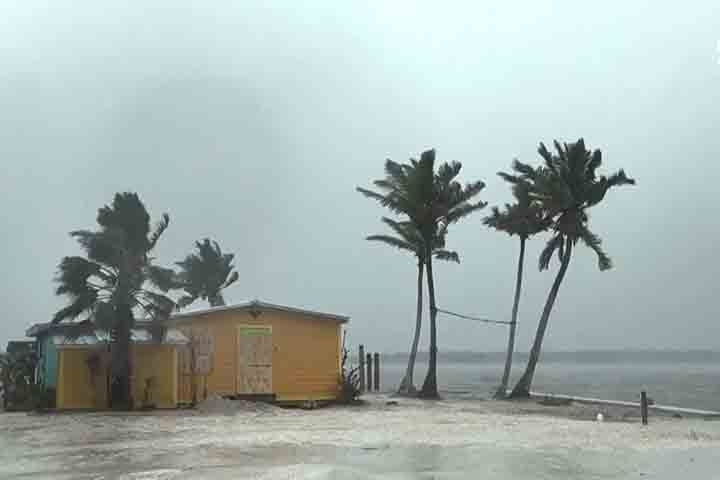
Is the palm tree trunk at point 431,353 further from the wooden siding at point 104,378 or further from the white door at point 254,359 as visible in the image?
the wooden siding at point 104,378

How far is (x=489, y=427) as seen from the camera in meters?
20.2

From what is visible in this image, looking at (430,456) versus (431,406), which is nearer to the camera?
(430,456)

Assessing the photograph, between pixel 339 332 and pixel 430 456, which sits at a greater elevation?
pixel 339 332

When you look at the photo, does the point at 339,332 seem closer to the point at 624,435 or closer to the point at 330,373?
the point at 330,373

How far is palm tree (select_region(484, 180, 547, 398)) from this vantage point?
35781 mm

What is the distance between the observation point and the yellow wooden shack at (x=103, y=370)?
24.9 m

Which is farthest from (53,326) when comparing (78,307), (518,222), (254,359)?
(518,222)

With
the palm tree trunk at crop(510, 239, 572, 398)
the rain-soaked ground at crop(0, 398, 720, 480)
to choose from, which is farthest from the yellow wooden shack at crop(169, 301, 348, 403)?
the palm tree trunk at crop(510, 239, 572, 398)

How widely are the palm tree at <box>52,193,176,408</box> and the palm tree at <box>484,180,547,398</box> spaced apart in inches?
642

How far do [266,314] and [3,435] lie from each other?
10.1 m

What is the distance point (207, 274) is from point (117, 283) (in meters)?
28.9

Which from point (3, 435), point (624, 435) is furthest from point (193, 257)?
point (624, 435)

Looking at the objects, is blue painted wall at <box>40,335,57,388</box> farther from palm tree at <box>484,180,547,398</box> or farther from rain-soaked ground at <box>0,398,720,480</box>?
palm tree at <box>484,180,547,398</box>

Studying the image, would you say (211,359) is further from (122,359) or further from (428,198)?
(428,198)
